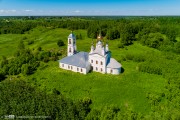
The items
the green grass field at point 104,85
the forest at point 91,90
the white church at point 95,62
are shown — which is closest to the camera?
the forest at point 91,90

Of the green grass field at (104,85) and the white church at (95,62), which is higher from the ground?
the white church at (95,62)

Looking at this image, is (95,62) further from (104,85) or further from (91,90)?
(91,90)

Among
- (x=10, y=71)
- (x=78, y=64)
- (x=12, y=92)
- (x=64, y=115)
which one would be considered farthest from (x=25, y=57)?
(x=64, y=115)

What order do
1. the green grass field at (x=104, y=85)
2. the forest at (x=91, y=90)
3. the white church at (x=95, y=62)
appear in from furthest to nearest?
the white church at (x=95, y=62) < the green grass field at (x=104, y=85) < the forest at (x=91, y=90)

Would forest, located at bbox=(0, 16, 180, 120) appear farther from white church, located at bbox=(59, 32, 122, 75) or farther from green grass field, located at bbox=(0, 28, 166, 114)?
white church, located at bbox=(59, 32, 122, 75)

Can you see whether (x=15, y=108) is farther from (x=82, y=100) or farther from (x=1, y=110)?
(x=82, y=100)

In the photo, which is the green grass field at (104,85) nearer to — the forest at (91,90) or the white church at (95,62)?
the forest at (91,90)

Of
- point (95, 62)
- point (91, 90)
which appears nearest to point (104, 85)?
point (91, 90)

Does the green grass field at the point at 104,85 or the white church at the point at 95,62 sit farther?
the white church at the point at 95,62

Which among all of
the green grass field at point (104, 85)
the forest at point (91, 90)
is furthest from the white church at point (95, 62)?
the forest at point (91, 90)
